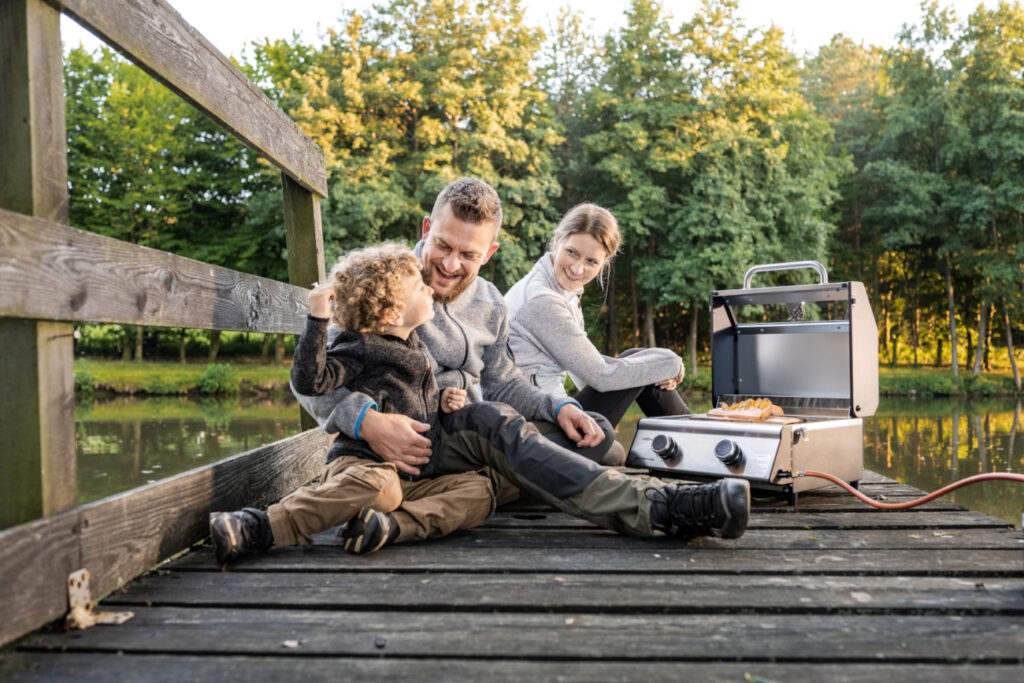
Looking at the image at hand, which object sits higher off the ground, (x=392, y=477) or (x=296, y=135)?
(x=296, y=135)

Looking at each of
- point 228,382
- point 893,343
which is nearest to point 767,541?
point 228,382

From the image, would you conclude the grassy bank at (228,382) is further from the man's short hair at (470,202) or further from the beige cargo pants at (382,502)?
the beige cargo pants at (382,502)

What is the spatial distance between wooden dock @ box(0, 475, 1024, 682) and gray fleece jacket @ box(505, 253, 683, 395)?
3.85ft

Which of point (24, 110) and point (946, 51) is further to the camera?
Answer: point (946, 51)

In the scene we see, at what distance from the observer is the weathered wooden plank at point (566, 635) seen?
125cm

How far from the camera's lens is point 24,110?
138 cm

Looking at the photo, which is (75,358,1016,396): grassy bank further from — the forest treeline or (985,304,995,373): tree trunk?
(985,304,995,373): tree trunk

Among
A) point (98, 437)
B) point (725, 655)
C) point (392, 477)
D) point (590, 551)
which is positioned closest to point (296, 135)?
point (392, 477)

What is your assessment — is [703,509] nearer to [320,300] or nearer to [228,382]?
[320,300]

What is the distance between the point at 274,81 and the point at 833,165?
1380 centimetres

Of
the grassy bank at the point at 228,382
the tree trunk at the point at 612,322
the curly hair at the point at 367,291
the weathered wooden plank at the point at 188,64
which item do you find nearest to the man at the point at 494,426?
the curly hair at the point at 367,291

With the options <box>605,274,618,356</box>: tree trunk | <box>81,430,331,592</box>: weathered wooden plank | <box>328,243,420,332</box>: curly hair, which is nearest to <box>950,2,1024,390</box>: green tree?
<box>605,274,618,356</box>: tree trunk

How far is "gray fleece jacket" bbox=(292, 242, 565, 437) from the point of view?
2613 mm

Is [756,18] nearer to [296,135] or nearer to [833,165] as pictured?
[833,165]
